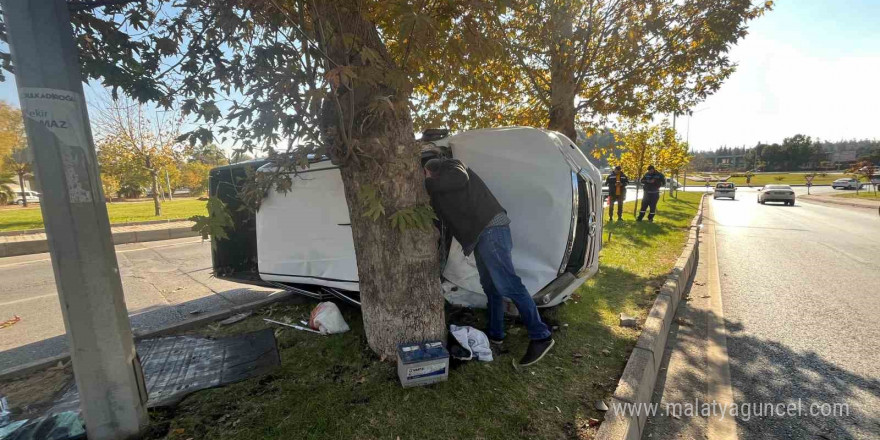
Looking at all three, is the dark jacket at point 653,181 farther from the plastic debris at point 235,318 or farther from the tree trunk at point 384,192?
the plastic debris at point 235,318

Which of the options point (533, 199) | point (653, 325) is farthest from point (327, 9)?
point (653, 325)

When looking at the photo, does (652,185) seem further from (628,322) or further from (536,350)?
(536,350)

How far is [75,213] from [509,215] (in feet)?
10.0

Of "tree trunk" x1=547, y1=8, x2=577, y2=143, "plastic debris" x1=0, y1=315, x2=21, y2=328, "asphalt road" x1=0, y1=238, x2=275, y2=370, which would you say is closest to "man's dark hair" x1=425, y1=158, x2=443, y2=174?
"asphalt road" x1=0, y1=238, x2=275, y2=370

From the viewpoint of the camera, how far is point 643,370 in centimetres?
291

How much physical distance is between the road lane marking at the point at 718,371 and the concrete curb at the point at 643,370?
388mm

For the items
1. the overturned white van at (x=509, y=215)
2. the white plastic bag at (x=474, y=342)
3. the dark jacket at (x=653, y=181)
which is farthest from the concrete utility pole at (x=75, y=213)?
the dark jacket at (x=653, y=181)

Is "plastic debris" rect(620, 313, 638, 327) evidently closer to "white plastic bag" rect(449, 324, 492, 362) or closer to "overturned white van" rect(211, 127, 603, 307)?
"overturned white van" rect(211, 127, 603, 307)

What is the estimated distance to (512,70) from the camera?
25.1 feet

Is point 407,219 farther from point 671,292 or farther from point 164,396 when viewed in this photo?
point 671,292

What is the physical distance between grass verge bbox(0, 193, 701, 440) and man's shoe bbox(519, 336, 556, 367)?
0.07 meters

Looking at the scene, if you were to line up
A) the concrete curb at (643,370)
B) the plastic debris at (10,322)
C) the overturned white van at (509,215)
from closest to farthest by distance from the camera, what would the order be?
the concrete curb at (643,370), the overturned white van at (509,215), the plastic debris at (10,322)

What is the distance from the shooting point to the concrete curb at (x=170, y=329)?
3.12 meters

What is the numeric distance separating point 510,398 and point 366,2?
9.43 feet
